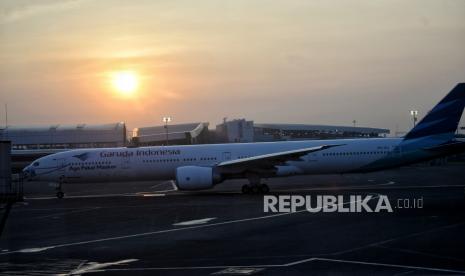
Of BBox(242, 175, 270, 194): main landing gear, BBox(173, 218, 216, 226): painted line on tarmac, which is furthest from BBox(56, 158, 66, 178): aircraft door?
BBox(173, 218, 216, 226): painted line on tarmac

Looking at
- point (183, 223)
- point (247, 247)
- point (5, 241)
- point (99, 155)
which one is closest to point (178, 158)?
point (99, 155)

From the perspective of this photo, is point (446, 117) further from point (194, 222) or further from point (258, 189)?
point (194, 222)

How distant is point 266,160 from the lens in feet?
100

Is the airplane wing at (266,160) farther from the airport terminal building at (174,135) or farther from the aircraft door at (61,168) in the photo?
the airport terminal building at (174,135)

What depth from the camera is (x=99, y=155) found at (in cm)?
3353

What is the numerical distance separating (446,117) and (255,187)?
33.7ft

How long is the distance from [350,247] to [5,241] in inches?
375

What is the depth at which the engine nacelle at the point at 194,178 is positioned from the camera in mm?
30141

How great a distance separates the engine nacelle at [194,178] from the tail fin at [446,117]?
11.0m

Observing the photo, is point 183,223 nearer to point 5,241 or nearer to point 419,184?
point 5,241

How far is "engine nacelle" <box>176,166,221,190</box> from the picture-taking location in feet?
98.9

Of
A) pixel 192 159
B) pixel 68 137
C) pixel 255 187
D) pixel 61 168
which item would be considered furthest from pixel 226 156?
pixel 68 137

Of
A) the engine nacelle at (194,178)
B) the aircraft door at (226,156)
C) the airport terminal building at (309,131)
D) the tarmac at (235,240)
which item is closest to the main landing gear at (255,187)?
the aircraft door at (226,156)

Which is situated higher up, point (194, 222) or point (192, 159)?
point (192, 159)
